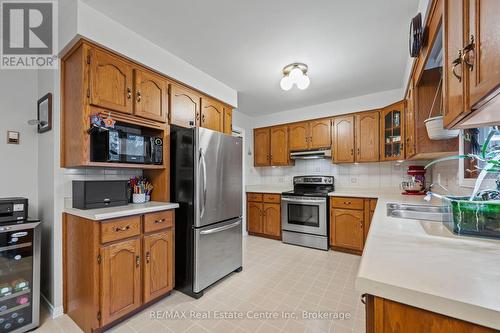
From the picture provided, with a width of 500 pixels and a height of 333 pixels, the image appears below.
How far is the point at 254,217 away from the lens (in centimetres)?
403

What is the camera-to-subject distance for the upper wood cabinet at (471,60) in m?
0.61

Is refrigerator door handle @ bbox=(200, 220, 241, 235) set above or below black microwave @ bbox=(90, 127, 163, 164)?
below

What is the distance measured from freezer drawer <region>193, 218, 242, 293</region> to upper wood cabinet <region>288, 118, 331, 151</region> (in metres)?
1.98

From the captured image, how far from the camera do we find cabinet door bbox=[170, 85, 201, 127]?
229 centimetres

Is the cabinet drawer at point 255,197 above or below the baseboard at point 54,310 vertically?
above

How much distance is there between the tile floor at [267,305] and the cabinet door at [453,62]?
63.2 inches

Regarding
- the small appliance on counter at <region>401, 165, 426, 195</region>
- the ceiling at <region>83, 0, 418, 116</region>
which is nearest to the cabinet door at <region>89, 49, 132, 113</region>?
the ceiling at <region>83, 0, 418, 116</region>

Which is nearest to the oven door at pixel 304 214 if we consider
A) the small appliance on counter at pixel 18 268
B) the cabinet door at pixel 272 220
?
the cabinet door at pixel 272 220

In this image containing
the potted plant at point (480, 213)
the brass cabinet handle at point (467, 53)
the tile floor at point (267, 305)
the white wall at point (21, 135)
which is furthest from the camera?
the white wall at point (21, 135)

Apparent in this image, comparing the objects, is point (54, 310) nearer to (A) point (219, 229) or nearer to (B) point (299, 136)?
(A) point (219, 229)

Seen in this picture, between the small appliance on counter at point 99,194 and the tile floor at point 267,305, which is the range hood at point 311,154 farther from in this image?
the small appliance on counter at point 99,194

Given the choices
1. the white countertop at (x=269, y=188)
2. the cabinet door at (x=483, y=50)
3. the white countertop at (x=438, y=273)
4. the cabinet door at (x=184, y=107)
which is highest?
the cabinet door at (x=184, y=107)

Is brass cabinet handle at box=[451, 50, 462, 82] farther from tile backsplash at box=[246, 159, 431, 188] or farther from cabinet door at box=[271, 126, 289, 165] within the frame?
cabinet door at box=[271, 126, 289, 165]

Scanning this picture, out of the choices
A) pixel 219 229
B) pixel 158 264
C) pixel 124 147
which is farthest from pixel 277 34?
pixel 158 264
